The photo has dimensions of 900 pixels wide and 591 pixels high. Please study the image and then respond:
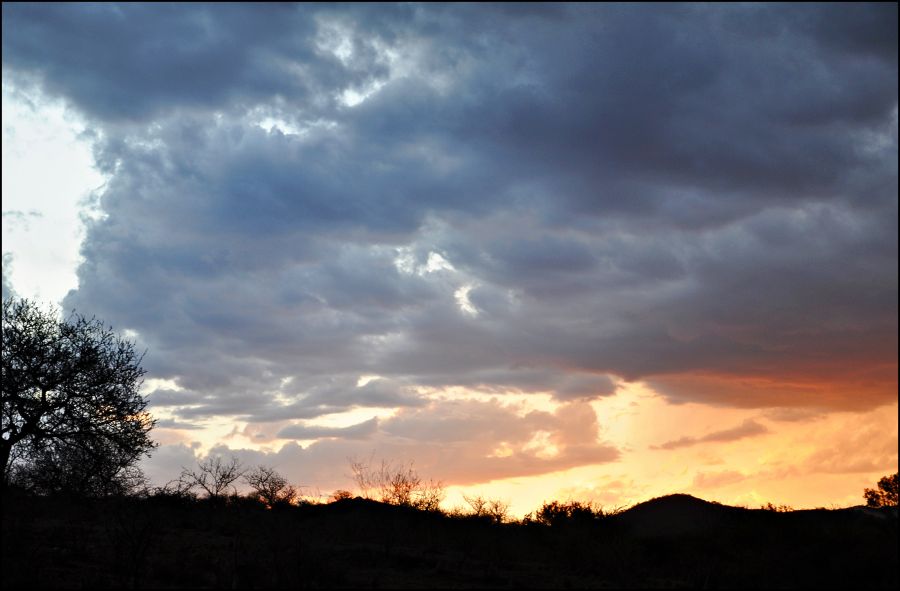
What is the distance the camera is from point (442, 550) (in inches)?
1117

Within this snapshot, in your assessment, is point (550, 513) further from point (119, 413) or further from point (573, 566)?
point (119, 413)

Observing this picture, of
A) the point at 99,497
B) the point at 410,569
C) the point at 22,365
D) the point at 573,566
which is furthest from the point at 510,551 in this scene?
the point at 22,365

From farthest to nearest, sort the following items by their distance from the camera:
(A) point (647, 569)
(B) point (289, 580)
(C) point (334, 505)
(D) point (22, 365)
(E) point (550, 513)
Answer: (C) point (334, 505), (E) point (550, 513), (D) point (22, 365), (A) point (647, 569), (B) point (289, 580)

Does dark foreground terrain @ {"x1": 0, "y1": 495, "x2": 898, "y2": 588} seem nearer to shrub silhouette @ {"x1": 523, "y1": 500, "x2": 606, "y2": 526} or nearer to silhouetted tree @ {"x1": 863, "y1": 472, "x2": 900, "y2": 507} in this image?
shrub silhouette @ {"x1": 523, "y1": 500, "x2": 606, "y2": 526}

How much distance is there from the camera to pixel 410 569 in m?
23.5

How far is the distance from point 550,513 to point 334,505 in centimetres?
1299

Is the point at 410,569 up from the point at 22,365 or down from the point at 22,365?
down

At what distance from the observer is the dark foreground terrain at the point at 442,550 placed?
20.6 meters

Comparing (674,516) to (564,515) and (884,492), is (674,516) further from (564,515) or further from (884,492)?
(884,492)

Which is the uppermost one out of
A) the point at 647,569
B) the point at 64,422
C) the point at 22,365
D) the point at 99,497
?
the point at 22,365

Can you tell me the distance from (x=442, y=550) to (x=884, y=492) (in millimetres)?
39673

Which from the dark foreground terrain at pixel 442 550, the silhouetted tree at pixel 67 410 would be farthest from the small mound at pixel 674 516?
the silhouetted tree at pixel 67 410

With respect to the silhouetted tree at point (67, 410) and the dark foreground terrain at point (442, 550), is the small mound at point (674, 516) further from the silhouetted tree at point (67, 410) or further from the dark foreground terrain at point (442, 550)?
the silhouetted tree at point (67, 410)

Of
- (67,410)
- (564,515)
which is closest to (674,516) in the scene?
(564,515)
